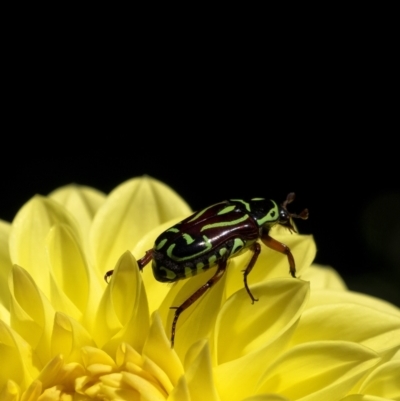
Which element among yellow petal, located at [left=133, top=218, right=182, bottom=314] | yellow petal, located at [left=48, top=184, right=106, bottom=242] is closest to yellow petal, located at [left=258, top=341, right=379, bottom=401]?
yellow petal, located at [left=133, top=218, right=182, bottom=314]

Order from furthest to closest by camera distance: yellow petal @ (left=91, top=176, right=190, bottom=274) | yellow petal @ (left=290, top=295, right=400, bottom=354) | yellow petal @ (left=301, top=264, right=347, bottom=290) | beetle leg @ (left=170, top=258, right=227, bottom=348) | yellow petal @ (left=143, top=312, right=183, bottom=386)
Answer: yellow petal @ (left=301, top=264, right=347, bottom=290) < yellow petal @ (left=91, top=176, right=190, bottom=274) < yellow petal @ (left=290, top=295, right=400, bottom=354) < beetle leg @ (left=170, top=258, right=227, bottom=348) < yellow petal @ (left=143, top=312, right=183, bottom=386)

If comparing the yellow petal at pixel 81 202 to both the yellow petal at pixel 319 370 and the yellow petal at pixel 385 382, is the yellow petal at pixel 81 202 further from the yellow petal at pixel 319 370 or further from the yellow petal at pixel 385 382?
the yellow petal at pixel 385 382

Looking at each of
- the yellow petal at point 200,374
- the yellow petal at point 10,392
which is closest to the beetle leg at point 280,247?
the yellow petal at point 200,374

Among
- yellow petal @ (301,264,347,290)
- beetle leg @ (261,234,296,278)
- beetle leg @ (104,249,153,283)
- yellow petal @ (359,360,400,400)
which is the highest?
beetle leg @ (104,249,153,283)

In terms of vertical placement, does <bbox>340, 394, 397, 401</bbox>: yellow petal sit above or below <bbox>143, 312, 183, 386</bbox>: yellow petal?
below

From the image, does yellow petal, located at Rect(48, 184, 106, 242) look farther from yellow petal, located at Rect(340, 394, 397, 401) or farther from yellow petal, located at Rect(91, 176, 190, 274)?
yellow petal, located at Rect(340, 394, 397, 401)

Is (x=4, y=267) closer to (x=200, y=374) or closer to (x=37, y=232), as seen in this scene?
(x=37, y=232)

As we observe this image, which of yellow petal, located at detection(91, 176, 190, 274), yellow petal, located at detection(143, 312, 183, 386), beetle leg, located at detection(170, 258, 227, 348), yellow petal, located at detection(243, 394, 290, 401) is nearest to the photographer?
yellow petal, located at detection(243, 394, 290, 401)
